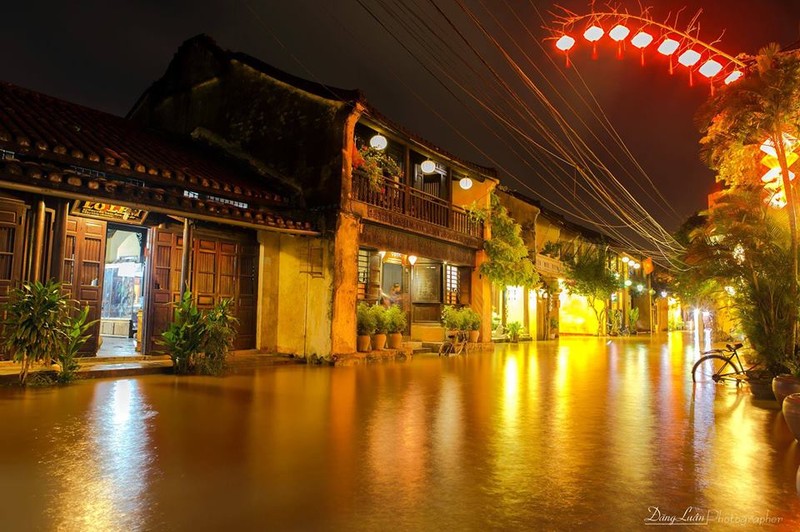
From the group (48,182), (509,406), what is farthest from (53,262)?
(509,406)

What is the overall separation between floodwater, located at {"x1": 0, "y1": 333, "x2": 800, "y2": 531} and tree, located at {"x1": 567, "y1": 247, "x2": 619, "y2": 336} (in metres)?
24.8

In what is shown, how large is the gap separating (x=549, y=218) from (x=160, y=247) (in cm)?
2211

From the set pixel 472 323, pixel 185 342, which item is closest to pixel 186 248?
pixel 185 342

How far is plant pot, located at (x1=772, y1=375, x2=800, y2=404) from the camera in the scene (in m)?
8.09

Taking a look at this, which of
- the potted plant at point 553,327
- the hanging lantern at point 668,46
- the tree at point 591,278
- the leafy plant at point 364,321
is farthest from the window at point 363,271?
the tree at point 591,278

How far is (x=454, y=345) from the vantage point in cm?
1861

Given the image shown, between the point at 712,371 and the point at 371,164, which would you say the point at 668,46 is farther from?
the point at 712,371

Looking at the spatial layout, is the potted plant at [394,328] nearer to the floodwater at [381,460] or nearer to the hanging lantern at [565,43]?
the floodwater at [381,460]

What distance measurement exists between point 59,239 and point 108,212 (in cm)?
150

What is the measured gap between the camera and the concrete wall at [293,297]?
45.7ft

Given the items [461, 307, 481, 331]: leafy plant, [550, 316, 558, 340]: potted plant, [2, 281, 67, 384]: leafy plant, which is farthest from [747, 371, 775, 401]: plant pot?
[550, 316, 558, 340]: potted plant

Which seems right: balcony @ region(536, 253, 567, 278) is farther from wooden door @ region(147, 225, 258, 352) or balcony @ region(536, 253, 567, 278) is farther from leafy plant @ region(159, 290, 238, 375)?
leafy plant @ region(159, 290, 238, 375)

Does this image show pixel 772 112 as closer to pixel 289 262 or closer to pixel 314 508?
pixel 314 508

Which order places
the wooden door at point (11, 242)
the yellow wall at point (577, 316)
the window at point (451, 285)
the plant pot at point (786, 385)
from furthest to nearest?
the yellow wall at point (577, 316), the window at point (451, 285), the wooden door at point (11, 242), the plant pot at point (786, 385)
